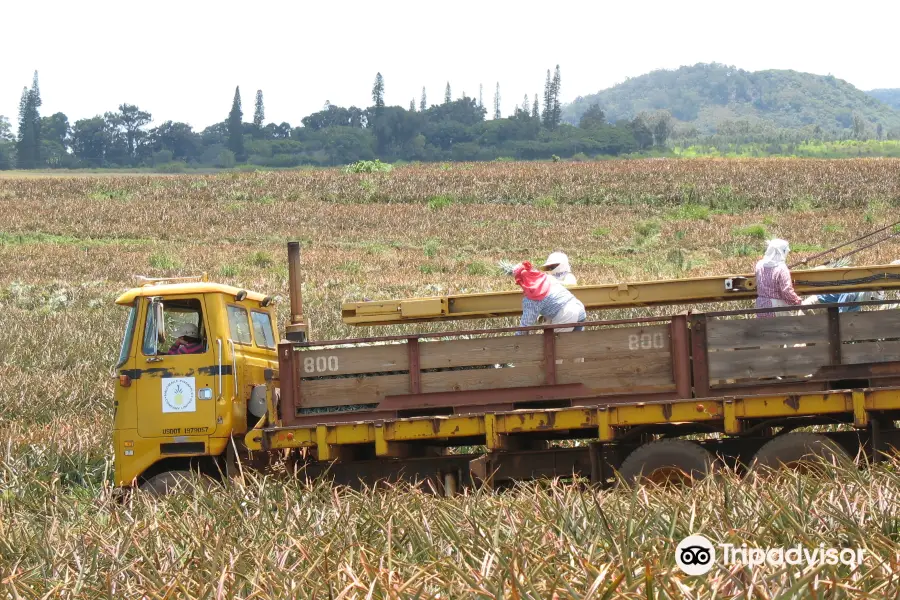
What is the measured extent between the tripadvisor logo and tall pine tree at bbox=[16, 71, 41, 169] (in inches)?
6528

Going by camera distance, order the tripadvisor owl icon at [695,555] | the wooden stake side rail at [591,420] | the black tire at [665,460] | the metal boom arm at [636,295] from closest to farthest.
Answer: the tripadvisor owl icon at [695,555] < the wooden stake side rail at [591,420] < the black tire at [665,460] < the metal boom arm at [636,295]

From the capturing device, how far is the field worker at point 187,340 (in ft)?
34.2

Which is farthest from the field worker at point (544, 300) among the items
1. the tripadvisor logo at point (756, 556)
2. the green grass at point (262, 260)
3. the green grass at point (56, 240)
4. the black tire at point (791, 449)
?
the green grass at point (56, 240)

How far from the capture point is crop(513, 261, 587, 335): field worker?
33.4ft

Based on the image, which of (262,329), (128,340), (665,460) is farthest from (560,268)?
(128,340)

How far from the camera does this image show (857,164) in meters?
54.2

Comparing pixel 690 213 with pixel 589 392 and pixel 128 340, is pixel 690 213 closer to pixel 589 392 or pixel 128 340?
pixel 589 392

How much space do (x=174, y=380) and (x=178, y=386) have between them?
0.22ft

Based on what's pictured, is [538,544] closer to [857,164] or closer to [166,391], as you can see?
[166,391]

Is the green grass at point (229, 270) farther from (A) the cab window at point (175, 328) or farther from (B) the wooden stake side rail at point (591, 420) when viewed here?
(B) the wooden stake side rail at point (591, 420)

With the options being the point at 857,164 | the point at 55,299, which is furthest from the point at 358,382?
the point at 857,164

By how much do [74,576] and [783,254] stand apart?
7.21 meters

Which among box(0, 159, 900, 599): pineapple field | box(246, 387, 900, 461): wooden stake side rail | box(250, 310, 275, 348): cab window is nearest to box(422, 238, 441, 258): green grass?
box(0, 159, 900, 599): pineapple field

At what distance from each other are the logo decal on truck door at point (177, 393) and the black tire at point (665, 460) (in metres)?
3.95
